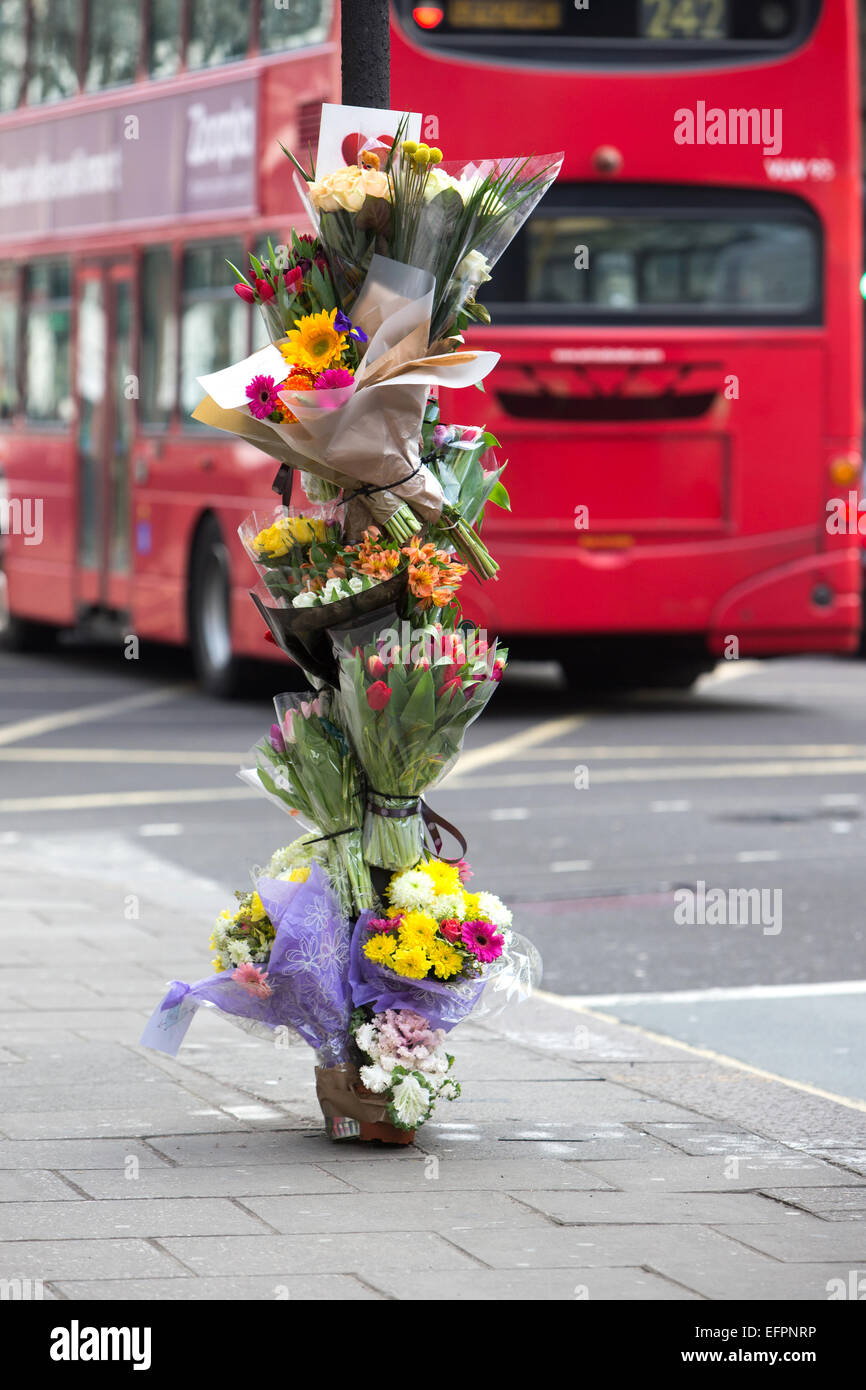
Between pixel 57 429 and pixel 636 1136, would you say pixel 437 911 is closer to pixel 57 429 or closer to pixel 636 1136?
pixel 636 1136

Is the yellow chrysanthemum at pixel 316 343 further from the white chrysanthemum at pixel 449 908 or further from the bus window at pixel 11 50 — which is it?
the bus window at pixel 11 50

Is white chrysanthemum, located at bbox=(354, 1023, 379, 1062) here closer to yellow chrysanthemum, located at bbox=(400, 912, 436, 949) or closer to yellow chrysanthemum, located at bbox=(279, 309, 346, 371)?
yellow chrysanthemum, located at bbox=(400, 912, 436, 949)

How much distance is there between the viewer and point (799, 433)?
48.9 ft

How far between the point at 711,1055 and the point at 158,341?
10973 millimetres

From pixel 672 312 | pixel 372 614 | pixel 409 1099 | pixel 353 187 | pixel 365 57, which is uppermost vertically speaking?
pixel 672 312

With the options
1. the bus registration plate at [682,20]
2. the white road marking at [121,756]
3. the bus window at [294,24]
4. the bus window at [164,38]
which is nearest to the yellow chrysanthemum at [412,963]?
the white road marking at [121,756]

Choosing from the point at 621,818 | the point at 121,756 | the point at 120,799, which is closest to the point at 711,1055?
the point at 621,818

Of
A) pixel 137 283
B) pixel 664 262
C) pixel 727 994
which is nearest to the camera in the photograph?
pixel 727 994

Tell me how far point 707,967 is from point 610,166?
Answer: 24.5 feet

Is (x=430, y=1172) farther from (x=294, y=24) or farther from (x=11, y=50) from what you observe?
(x=11, y=50)

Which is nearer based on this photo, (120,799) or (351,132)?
(351,132)

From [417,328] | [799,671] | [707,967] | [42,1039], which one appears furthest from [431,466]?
[799,671]

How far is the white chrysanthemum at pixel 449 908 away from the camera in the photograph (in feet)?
17.8

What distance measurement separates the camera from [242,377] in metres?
5.43
